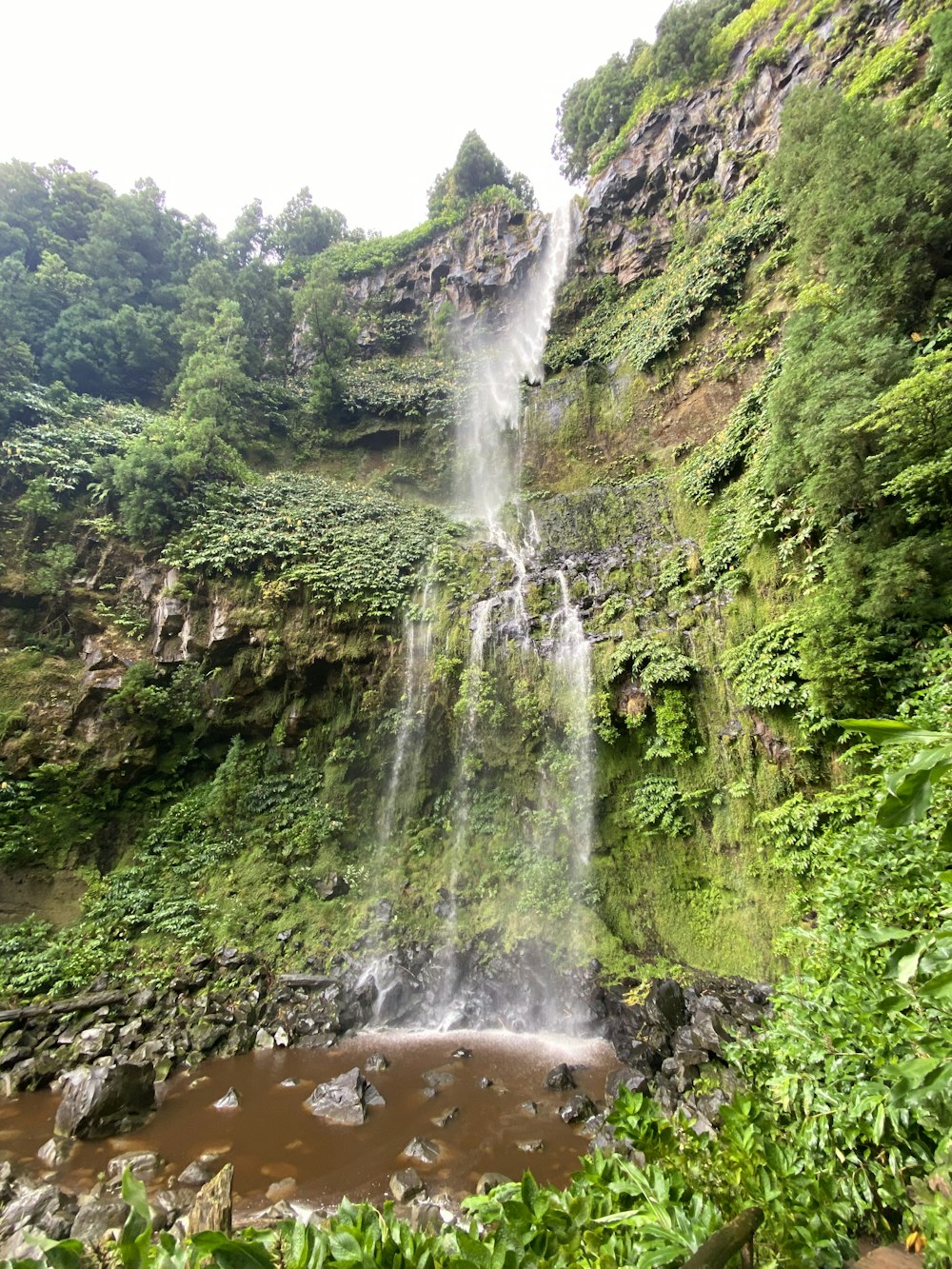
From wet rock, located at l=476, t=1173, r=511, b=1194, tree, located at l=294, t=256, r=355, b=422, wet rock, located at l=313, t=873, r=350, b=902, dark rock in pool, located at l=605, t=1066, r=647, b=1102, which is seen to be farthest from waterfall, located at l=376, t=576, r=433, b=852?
tree, located at l=294, t=256, r=355, b=422

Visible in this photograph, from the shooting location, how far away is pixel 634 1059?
6492mm

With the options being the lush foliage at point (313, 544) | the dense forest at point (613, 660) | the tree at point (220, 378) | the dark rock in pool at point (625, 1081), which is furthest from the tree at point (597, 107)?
the dark rock in pool at point (625, 1081)

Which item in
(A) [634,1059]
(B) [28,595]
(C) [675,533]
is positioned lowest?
(A) [634,1059]

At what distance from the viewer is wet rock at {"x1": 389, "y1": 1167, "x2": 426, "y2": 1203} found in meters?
4.62

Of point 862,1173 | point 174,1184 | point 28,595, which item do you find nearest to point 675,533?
point 862,1173

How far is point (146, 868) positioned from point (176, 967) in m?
2.31

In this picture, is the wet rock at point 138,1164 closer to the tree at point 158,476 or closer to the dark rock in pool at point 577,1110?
the dark rock in pool at point 577,1110

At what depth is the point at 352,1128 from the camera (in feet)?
18.8

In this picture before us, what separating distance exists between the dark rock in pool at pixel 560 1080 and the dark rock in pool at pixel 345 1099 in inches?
78.6

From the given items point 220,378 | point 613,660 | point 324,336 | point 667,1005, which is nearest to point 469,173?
point 324,336

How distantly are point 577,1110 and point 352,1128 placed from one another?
2.45 m

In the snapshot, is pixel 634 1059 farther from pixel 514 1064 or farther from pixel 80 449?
pixel 80 449

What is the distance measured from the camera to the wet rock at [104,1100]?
571 centimetres

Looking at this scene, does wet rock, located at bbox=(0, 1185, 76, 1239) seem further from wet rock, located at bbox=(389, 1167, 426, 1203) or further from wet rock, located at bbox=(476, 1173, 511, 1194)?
wet rock, located at bbox=(476, 1173, 511, 1194)
